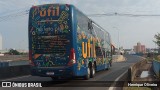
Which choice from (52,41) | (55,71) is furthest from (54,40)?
(55,71)

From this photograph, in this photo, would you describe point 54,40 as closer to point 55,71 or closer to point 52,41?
point 52,41

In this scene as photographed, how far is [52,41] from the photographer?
1659 cm

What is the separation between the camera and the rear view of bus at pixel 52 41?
54.0 ft

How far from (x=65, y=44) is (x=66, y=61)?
33.0 inches

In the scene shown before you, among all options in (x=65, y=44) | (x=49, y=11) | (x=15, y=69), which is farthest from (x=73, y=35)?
(x=15, y=69)

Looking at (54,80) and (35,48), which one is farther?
(54,80)

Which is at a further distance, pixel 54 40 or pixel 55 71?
pixel 54 40

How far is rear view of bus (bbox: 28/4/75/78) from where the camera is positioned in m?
16.5

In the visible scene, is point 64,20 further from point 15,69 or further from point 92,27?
point 15,69

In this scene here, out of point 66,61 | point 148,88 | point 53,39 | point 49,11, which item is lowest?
point 148,88

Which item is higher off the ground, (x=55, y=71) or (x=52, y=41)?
(x=52, y=41)

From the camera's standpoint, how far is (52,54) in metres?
16.6

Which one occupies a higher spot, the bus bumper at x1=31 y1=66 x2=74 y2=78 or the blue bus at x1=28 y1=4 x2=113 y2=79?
the blue bus at x1=28 y1=4 x2=113 y2=79

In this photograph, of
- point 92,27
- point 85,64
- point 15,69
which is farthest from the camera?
point 15,69
